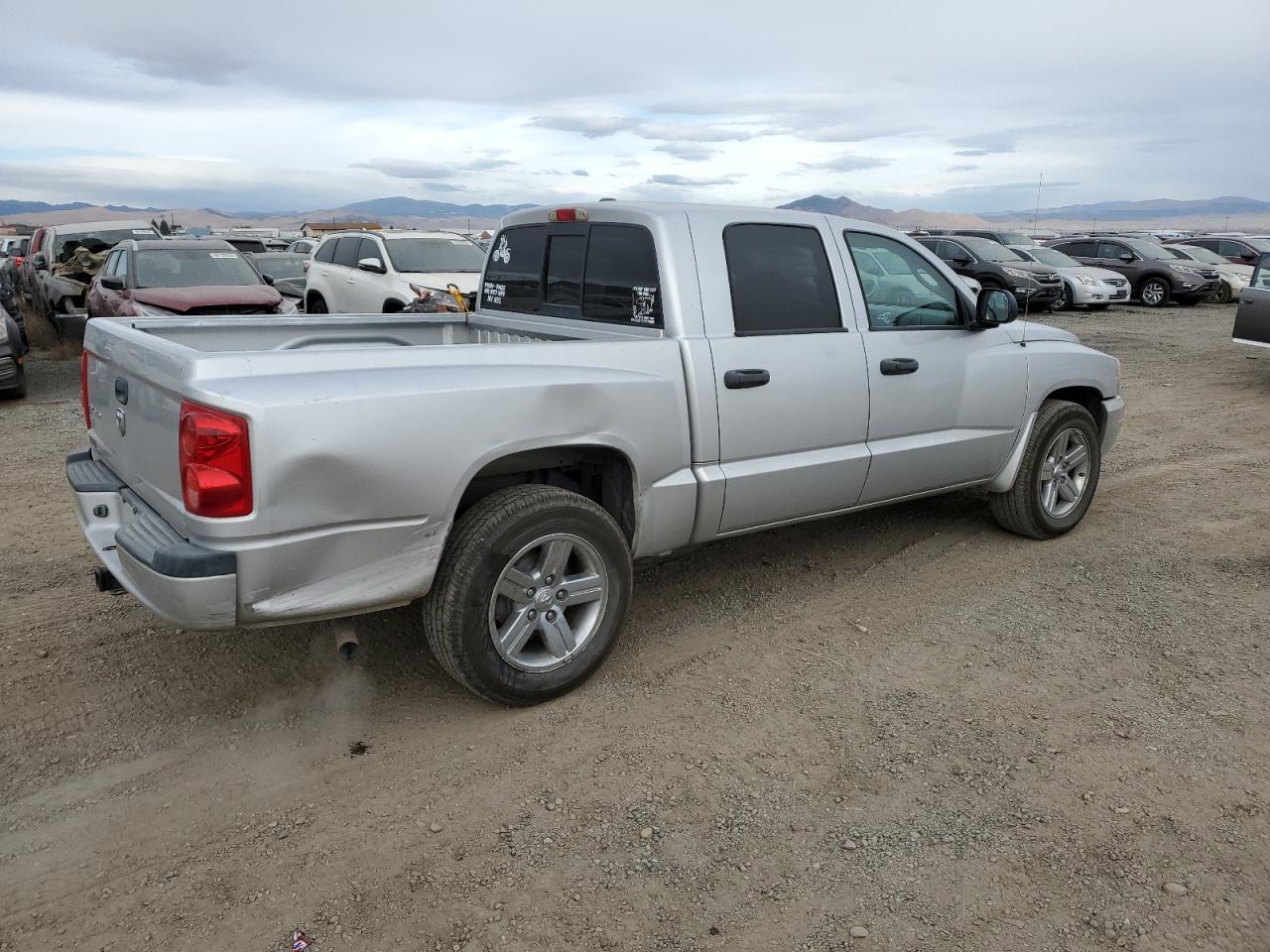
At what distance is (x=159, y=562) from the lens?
9.71ft

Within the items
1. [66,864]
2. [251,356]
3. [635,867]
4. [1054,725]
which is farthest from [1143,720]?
[66,864]

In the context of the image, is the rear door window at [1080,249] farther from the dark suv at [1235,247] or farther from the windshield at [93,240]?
the windshield at [93,240]

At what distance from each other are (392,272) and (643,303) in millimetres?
8913

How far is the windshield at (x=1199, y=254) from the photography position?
25.0 metres

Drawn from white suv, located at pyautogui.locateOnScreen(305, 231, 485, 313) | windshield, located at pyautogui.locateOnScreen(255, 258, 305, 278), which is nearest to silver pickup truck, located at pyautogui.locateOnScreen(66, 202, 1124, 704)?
white suv, located at pyautogui.locateOnScreen(305, 231, 485, 313)

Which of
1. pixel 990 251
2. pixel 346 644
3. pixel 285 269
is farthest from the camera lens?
pixel 990 251

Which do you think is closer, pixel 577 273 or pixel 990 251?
pixel 577 273

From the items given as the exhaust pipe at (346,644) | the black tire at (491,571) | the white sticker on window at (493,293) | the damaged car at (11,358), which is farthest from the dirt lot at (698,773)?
the damaged car at (11,358)

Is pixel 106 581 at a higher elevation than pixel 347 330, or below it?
below

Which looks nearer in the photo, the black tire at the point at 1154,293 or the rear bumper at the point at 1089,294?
the rear bumper at the point at 1089,294

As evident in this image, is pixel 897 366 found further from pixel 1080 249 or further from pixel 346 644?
pixel 1080 249

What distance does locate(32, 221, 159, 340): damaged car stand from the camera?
15.6m

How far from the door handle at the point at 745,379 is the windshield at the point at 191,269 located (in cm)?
952

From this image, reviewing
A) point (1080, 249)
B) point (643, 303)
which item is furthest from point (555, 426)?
point (1080, 249)
